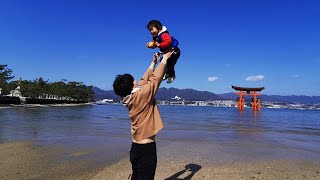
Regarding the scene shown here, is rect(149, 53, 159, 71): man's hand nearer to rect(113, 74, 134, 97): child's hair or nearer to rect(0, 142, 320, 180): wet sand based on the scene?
rect(113, 74, 134, 97): child's hair

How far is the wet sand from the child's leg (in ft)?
9.02

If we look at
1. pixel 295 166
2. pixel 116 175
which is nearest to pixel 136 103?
pixel 116 175

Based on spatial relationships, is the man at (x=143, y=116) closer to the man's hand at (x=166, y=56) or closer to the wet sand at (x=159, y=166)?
the man's hand at (x=166, y=56)

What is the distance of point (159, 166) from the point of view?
6539mm

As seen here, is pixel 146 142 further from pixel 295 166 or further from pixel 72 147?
pixel 72 147

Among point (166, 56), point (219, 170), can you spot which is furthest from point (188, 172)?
point (166, 56)

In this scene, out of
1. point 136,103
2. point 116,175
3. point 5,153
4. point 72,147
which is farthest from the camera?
point 72,147

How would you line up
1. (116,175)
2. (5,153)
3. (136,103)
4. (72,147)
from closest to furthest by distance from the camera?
(136,103) < (116,175) < (5,153) < (72,147)

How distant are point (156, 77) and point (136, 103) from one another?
305 mm

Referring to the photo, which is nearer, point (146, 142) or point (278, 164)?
point (146, 142)

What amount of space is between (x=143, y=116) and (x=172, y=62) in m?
0.60

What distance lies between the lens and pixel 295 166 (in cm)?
721

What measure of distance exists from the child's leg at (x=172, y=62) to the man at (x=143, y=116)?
7 cm

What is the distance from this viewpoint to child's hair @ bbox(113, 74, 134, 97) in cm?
316
